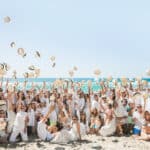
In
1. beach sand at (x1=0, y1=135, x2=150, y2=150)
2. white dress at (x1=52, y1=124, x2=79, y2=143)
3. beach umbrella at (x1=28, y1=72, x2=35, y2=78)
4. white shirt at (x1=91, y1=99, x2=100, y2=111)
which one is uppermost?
beach umbrella at (x1=28, y1=72, x2=35, y2=78)

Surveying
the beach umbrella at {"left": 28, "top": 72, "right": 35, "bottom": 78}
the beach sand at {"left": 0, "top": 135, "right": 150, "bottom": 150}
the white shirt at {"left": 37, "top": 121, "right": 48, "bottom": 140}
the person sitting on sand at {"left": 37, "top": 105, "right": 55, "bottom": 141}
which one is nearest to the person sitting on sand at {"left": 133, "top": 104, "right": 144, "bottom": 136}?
the beach sand at {"left": 0, "top": 135, "right": 150, "bottom": 150}

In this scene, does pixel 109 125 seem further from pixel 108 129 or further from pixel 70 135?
pixel 70 135

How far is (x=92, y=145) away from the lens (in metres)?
12.3

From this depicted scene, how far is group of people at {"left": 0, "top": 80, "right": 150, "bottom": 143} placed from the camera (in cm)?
1295

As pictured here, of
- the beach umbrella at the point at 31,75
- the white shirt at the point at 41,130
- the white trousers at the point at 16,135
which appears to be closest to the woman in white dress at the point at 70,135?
the white shirt at the point at 41,130

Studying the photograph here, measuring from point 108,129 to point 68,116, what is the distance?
6.13 feet

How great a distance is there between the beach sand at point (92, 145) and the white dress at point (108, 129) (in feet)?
1.52

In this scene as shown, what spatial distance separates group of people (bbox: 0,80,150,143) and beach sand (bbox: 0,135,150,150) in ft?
1.13

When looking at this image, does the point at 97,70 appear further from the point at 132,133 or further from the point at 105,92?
the point at 132,133

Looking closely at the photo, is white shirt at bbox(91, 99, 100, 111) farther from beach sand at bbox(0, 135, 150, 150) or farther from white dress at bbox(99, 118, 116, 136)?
beach sand at bbox(0, 135, 150, 150)

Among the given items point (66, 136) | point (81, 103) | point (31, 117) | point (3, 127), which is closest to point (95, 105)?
point (81, 103)

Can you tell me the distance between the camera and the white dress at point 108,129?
44.6ft

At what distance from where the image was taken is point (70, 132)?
509 inches

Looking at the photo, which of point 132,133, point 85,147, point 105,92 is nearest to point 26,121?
point 85,147
